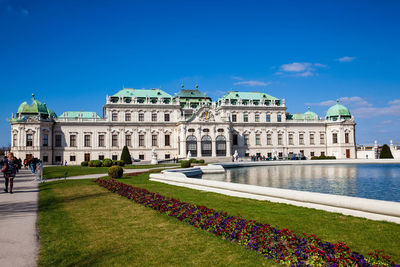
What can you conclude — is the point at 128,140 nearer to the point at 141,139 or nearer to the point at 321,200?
the point at 141,139

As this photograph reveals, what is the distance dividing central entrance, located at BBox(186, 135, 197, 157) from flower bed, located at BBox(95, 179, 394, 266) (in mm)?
53695

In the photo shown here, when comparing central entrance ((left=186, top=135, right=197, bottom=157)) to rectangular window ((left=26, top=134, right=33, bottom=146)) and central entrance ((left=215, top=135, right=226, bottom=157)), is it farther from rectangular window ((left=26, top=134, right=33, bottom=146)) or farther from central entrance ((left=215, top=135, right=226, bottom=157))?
rectangular window ((left=26, top=134, right=33, bottom=146))

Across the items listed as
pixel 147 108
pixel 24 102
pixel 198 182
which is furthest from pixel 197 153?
Result: pixel 198 182

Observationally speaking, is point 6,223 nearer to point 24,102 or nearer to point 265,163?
point 265,163

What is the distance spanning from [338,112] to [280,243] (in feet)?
254

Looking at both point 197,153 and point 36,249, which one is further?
point 197,153

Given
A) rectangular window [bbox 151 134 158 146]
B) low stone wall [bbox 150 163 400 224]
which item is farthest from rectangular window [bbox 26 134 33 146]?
low stone wall [bbox 150 163 400 224]

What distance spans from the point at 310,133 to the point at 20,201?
235 feet

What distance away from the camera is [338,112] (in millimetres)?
76812

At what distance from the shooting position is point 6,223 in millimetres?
10328

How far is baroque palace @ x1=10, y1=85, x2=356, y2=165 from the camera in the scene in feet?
206

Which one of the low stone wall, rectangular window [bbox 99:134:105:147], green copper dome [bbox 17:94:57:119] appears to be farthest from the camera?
rectangular window [bbox 99:134:105:147]

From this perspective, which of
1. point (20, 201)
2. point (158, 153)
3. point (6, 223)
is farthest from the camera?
point (158, 153)

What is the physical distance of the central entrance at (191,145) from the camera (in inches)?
2549
